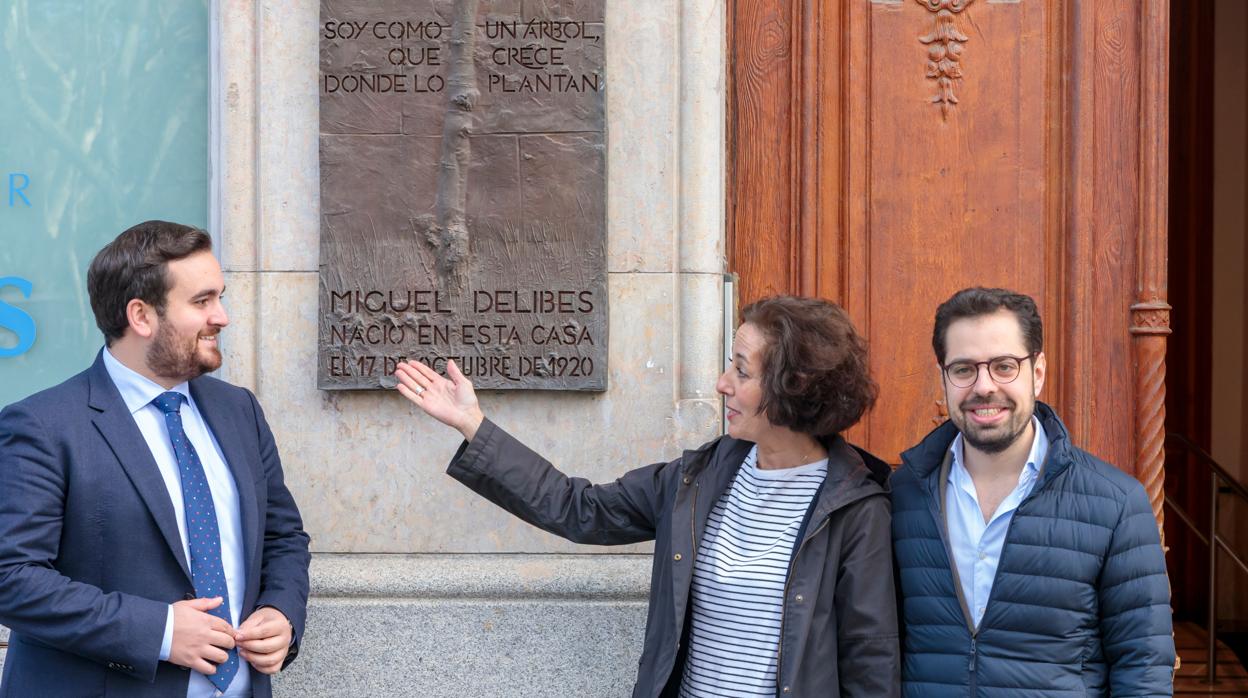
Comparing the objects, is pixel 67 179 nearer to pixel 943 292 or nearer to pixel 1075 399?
pixel 943 292

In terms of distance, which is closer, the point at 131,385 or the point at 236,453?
the point at 131,385

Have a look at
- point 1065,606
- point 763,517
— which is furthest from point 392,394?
point 1065,606

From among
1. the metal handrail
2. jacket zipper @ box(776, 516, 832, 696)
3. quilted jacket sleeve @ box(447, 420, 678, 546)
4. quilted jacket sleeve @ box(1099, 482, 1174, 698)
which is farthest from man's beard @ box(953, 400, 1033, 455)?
the metal handrail

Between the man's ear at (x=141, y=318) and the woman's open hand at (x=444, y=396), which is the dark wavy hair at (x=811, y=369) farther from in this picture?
the man's ear at (x=141, y=318)

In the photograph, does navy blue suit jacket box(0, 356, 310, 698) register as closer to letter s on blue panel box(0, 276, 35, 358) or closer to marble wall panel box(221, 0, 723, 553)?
marble wall panel box(221, 0, 723, 553)

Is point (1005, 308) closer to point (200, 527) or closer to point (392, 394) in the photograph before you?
point (200, 527)

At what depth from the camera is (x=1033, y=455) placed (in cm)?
265

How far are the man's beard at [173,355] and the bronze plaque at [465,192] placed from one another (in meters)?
0.98

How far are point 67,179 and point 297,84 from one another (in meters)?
0.93

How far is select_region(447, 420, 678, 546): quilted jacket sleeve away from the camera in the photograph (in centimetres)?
301

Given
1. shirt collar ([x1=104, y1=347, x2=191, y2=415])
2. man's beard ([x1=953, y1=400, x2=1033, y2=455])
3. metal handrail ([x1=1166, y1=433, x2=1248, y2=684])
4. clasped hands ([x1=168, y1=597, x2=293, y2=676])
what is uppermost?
shirt collar ([x1=104, y1=347, x2=191, y2=415])

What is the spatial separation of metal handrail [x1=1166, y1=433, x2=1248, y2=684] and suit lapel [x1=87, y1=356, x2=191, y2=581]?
510cm

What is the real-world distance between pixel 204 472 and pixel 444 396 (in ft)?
1.97

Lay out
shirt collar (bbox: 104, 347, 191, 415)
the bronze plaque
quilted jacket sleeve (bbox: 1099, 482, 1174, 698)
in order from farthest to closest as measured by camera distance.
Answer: the bronze plaque < shirt collar (bbox: 104, 347, 191, 415) < quilted jacket sleeve (bbox: 1099, 482, 1174, 698)
